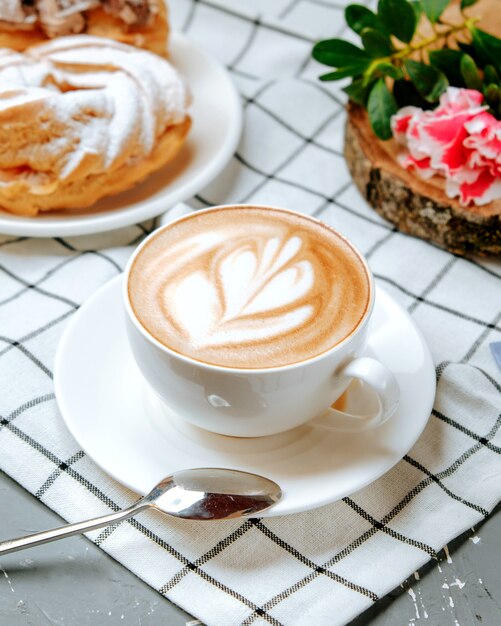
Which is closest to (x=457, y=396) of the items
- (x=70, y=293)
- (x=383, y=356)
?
(x=383, y=356)

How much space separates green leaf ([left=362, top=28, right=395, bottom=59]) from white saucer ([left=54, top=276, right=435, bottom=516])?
493mm

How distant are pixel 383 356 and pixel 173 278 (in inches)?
11.2

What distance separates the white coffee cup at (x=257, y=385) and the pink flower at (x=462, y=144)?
1.25 feet

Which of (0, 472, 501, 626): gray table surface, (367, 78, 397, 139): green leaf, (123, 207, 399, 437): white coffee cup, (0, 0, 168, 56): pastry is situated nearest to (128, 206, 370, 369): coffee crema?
(123, 207, 399, 437): white coffee cup

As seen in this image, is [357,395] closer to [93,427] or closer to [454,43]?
[93,427]

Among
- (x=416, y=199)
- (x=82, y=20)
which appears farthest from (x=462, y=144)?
(x=82, y=20)

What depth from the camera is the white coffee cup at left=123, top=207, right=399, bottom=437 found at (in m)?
0.77

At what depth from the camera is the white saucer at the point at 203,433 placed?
0.83 m

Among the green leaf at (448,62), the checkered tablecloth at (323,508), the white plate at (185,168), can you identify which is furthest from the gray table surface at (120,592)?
the green leaf at (448,62)

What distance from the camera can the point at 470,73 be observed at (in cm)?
119

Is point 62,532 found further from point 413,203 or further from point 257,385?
point 413,203

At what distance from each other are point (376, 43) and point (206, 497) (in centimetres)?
79

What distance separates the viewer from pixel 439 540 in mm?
845

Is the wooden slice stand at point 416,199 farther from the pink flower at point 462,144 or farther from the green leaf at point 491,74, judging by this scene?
the green leaf at point 491,74
